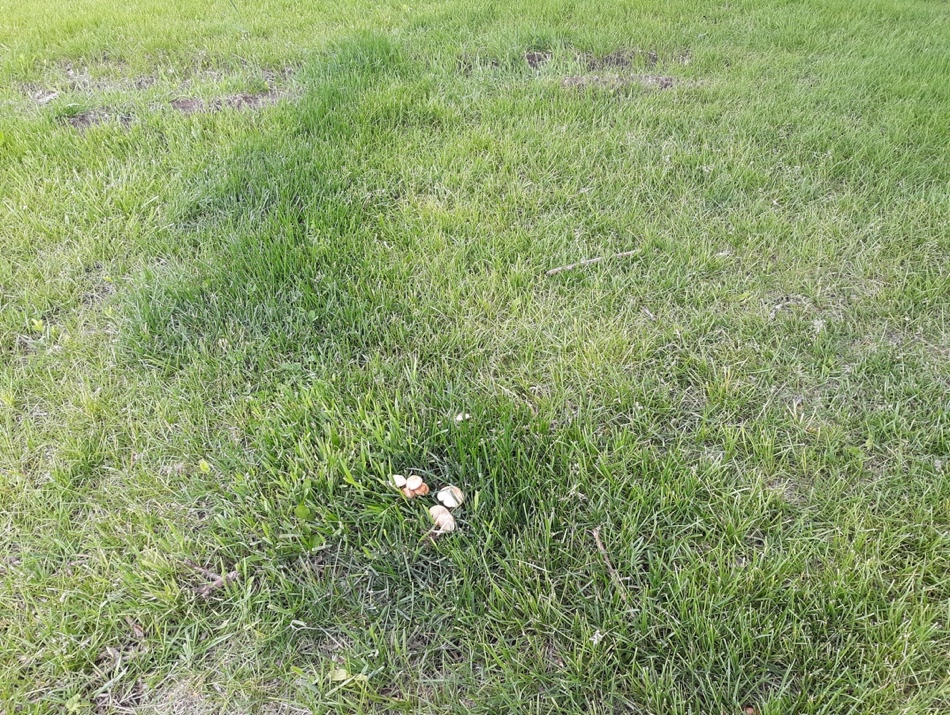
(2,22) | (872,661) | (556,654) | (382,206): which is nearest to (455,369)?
(556,654)

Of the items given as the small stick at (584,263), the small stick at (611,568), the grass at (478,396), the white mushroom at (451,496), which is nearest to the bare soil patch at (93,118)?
the grass at (478,396)

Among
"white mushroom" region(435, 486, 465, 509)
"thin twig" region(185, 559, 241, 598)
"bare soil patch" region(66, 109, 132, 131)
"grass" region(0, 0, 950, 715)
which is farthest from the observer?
"bare soil patch" region(66, 109, 132, 131)

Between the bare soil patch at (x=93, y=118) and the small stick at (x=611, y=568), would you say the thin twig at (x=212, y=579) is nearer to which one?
the small stick at (x=611, y=568)

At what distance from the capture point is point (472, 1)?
560 centimetres

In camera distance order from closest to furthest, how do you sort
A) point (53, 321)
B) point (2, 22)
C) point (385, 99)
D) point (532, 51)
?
point (53, 321), point (385, 99), point (532, 51), point (2, 22)

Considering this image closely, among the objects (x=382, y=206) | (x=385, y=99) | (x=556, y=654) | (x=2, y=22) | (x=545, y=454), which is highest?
(x=2, y=22)

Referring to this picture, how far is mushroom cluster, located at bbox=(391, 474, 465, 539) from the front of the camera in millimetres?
1608

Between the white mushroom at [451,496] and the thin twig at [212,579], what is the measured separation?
580 millimetres

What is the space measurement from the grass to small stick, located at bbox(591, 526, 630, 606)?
0.04 ft

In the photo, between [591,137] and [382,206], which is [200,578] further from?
[591,137]

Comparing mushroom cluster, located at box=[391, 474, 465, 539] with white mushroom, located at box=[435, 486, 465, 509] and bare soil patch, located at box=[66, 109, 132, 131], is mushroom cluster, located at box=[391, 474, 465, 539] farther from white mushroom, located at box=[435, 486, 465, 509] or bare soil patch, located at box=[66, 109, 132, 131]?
bare soil patch, located at box=[66, 109, 132, 131]

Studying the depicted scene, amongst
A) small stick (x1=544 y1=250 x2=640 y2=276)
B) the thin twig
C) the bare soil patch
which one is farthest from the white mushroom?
the bare soil patch

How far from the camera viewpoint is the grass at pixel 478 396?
1396 millimetres

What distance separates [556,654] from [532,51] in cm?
448
